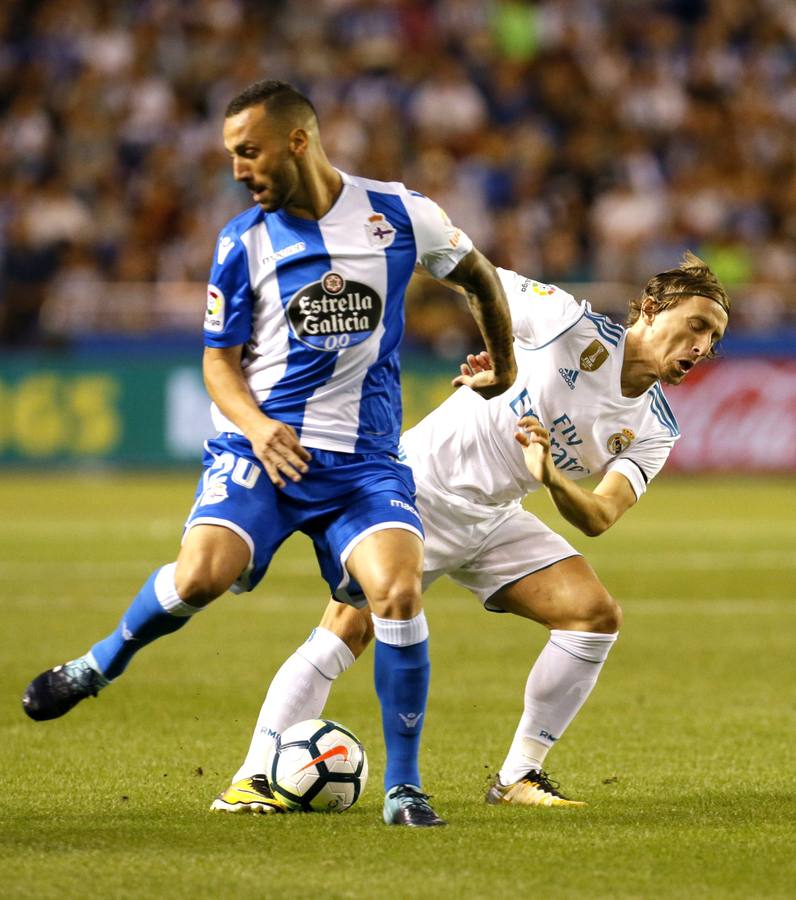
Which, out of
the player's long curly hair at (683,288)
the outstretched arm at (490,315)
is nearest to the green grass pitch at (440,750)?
the outstretched arm at (490,315)

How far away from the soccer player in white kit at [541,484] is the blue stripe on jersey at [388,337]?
1.11 feet

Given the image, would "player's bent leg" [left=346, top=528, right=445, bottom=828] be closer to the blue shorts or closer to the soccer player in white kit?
the blue shorts

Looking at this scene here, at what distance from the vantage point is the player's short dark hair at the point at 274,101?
16.5ft

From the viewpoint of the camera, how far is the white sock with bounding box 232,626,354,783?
5629 mm

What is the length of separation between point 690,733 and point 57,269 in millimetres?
14332

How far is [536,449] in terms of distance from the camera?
523cm

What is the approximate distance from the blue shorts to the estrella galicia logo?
0.35m

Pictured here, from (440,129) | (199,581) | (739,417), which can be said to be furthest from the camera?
(440,129)

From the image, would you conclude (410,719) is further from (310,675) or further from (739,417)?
(739,417)

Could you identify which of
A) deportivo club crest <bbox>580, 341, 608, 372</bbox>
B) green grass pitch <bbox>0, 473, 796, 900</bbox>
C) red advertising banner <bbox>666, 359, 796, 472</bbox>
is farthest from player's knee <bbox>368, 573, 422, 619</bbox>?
red advertising banner <bbox>666, 359, 796, 472</bbox>

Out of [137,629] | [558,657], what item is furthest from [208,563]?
[558,657]

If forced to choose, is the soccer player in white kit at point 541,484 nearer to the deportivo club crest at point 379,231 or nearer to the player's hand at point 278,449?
the deportivo club crest at point 379,231

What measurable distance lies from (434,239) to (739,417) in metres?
15.1

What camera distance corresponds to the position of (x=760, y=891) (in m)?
4.20
